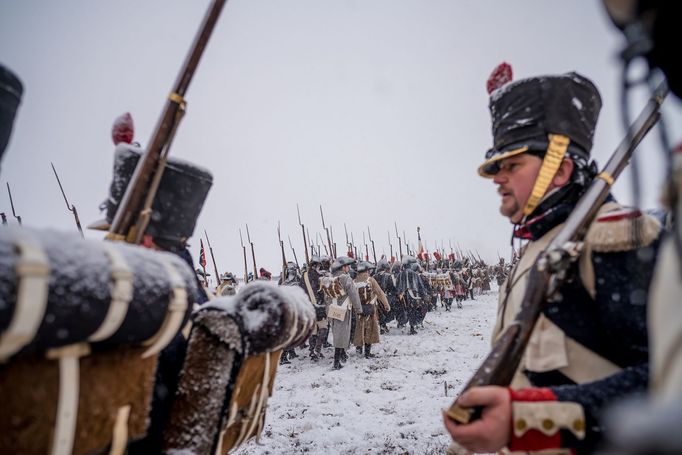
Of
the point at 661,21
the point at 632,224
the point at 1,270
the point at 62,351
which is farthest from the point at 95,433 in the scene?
the point at 632,224

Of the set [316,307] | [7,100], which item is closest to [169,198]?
[7,100]

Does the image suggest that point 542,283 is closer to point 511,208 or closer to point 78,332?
point 511,208

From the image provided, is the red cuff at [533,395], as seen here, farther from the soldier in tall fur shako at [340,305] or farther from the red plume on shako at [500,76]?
the soldier in tall fur shako at [340,305]

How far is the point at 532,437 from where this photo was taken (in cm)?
119

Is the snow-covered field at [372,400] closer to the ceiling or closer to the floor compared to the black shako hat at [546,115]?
closer to the floor

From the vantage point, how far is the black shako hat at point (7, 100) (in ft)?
3.22

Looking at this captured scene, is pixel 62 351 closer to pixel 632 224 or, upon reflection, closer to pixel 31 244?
pixel 31 244

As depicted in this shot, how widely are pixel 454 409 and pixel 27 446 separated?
1202mm

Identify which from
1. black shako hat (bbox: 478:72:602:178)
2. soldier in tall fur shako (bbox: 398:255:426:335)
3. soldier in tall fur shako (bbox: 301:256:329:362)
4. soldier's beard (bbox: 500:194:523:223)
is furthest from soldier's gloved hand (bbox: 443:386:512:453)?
soldier in tall fur shako (bbox: 398:255:426:335)

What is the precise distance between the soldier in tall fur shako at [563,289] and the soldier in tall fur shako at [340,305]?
7185mm

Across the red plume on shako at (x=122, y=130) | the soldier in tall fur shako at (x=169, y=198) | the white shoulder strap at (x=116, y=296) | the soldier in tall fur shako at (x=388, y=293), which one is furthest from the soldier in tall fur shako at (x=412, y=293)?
the white shoulder strap at (x=116, y=296)

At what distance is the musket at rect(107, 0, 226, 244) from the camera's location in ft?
5.33

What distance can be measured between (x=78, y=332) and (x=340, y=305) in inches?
334

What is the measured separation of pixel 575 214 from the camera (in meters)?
1.47
